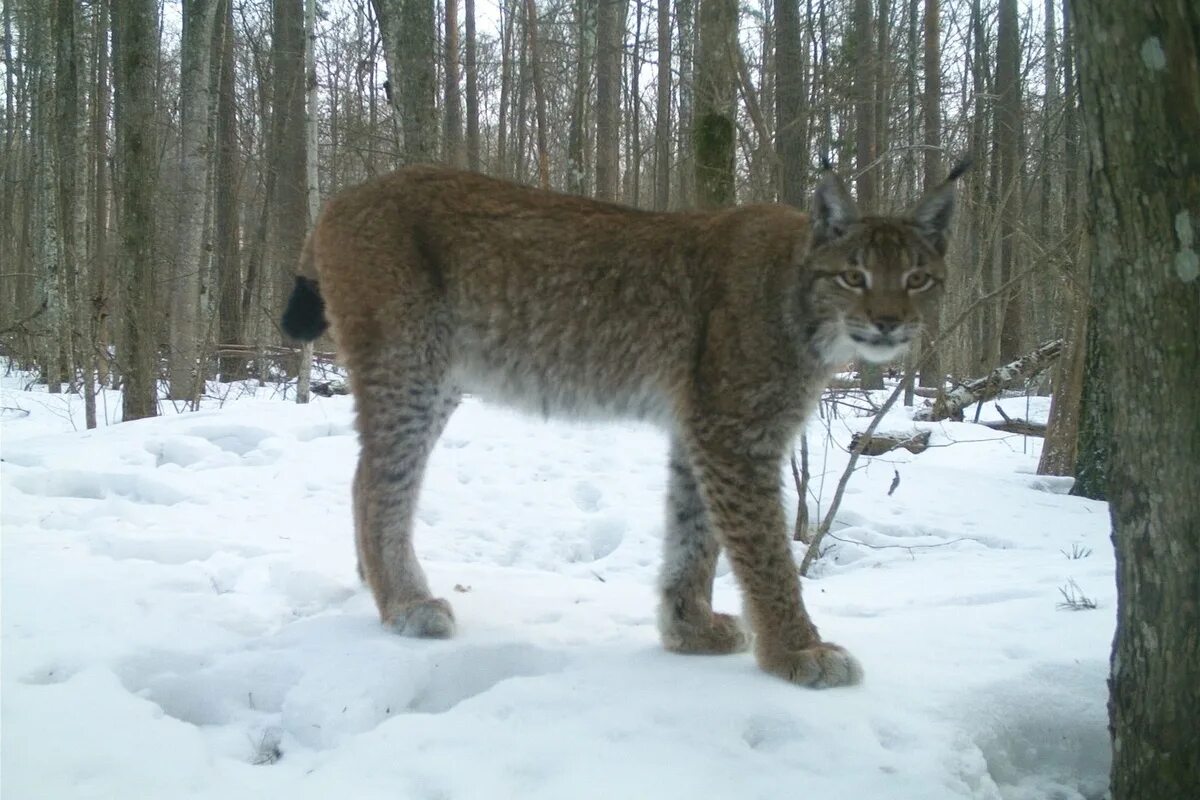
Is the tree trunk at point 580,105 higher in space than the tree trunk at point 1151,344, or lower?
higher

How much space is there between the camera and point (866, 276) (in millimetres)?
3432

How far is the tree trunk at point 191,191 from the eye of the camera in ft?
33.9

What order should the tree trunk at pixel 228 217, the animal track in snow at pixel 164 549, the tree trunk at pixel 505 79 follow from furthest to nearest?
the tree trunk at pixel 505 79 < the tree trunk at pixel 228 217 < the animal track in snow at pixel 164 549

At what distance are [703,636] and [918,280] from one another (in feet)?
5.11

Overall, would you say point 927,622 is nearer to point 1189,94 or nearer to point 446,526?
point 1189,94

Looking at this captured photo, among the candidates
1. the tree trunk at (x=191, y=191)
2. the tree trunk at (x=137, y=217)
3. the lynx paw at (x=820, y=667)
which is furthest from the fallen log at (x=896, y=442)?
the tree trunk at (x=191, y=191)

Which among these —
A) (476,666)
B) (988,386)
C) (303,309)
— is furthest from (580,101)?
(476,666)

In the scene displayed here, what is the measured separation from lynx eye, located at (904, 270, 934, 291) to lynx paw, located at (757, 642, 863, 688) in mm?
1333

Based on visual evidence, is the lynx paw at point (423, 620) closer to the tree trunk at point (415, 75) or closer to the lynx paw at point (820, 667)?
the lynx paw at point (820, 667)

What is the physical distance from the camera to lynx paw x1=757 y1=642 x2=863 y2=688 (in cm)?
314

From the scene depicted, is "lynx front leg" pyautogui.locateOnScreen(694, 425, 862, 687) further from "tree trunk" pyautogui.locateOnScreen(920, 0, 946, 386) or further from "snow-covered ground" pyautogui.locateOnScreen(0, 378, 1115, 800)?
"tree trunk" pyautogui.locateOnScreen(920, 0, 946, 386)

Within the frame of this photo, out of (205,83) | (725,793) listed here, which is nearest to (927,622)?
(725,793)

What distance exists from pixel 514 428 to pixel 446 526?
2072mm

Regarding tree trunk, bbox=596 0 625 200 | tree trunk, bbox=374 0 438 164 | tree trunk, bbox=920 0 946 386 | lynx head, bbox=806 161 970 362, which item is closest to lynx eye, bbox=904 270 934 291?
lynx head, bbox=806 161 970 362
